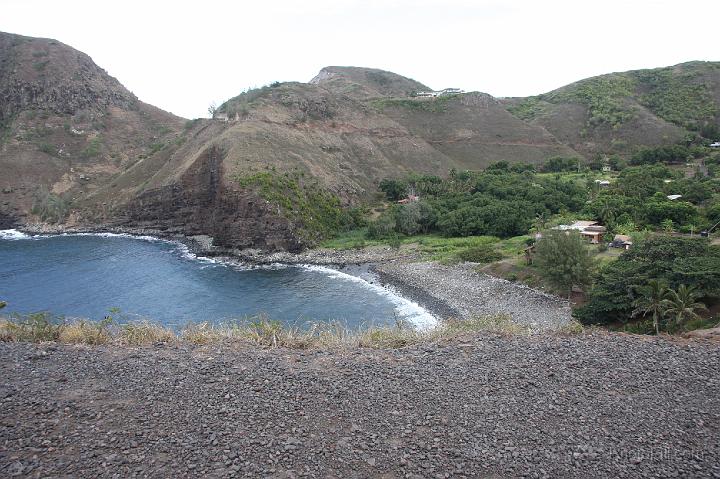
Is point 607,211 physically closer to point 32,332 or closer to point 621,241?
point 621,241

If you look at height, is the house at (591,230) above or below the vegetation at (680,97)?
below

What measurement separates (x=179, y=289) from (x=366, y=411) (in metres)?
37.5

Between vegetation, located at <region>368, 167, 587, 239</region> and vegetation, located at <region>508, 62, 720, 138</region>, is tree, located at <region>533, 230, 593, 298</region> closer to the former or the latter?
vegetation, located at <region>368, 167, 587, 239</region>

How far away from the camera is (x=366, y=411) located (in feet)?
29.1

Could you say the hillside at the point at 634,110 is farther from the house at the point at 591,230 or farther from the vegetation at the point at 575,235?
the house at the point at 591,230

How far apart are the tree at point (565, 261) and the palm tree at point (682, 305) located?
28.9 ft

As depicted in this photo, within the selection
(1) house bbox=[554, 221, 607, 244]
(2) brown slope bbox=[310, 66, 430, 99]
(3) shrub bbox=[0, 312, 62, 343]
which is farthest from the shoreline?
(2) brown slope bbox=[310, 66, 430, 99]

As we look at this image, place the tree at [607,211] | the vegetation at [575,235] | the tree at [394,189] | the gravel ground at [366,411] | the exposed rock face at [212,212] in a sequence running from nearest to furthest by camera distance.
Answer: the gravel ground at [366,411], the vegetation at [575,235], the tree at [607,211], the exposed rock face at [212,212], the tree at [394,189]

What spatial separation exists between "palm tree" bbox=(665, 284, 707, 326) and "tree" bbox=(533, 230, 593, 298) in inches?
347

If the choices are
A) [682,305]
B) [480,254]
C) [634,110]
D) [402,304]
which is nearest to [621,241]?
[480,254]

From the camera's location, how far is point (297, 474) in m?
7.33

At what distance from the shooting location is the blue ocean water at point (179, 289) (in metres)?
35.9

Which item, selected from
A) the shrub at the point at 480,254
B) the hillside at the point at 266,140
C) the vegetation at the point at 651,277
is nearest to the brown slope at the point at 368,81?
the hillside at the point at 266,140

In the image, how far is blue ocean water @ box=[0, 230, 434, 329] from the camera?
35.9 m
